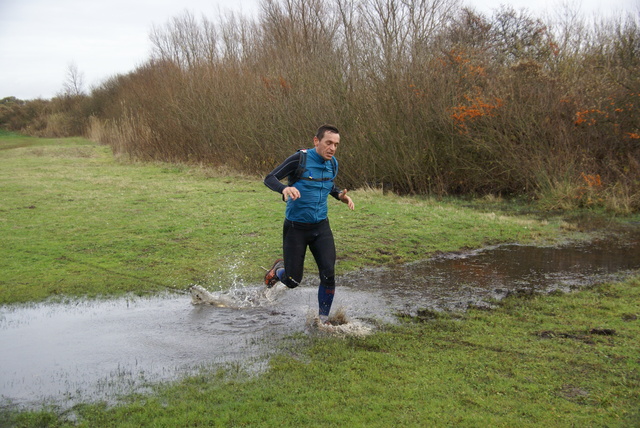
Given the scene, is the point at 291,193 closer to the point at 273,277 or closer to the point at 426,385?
the point at 273,277

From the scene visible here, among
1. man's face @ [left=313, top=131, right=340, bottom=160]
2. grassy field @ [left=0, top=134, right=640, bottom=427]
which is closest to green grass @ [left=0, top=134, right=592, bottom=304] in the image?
grassy field @ [left=0, top=134, right=640, bottom=427]

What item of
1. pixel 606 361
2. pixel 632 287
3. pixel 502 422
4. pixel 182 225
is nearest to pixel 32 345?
pixel 502 422

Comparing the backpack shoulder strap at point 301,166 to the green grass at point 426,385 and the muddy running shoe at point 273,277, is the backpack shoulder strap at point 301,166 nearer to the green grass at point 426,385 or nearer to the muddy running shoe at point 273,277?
the muddy running shoe at point 273,277

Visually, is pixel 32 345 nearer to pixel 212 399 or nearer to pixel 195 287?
pixel 195 287

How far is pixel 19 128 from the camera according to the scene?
2719 inches

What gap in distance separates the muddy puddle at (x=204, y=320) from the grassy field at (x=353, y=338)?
0.38 metres

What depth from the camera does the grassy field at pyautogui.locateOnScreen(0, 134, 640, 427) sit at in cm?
438

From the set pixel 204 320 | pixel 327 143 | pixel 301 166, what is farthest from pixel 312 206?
pixel 204 320

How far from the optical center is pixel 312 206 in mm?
6457

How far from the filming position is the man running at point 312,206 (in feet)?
21.0

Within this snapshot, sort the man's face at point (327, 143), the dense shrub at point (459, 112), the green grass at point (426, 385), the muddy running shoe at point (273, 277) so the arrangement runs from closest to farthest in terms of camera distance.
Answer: the green grass at point (426, 385) → the man's face at point (327, 143) → the muddy running shoe at point (273, 277) → the dense shrub at point (459, 112)

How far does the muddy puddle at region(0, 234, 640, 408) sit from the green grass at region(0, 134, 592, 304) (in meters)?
0.80

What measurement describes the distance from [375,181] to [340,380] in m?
15.2

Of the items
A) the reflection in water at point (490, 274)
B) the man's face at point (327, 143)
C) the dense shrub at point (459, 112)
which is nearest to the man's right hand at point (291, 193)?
the man's face at point (327, 143)
